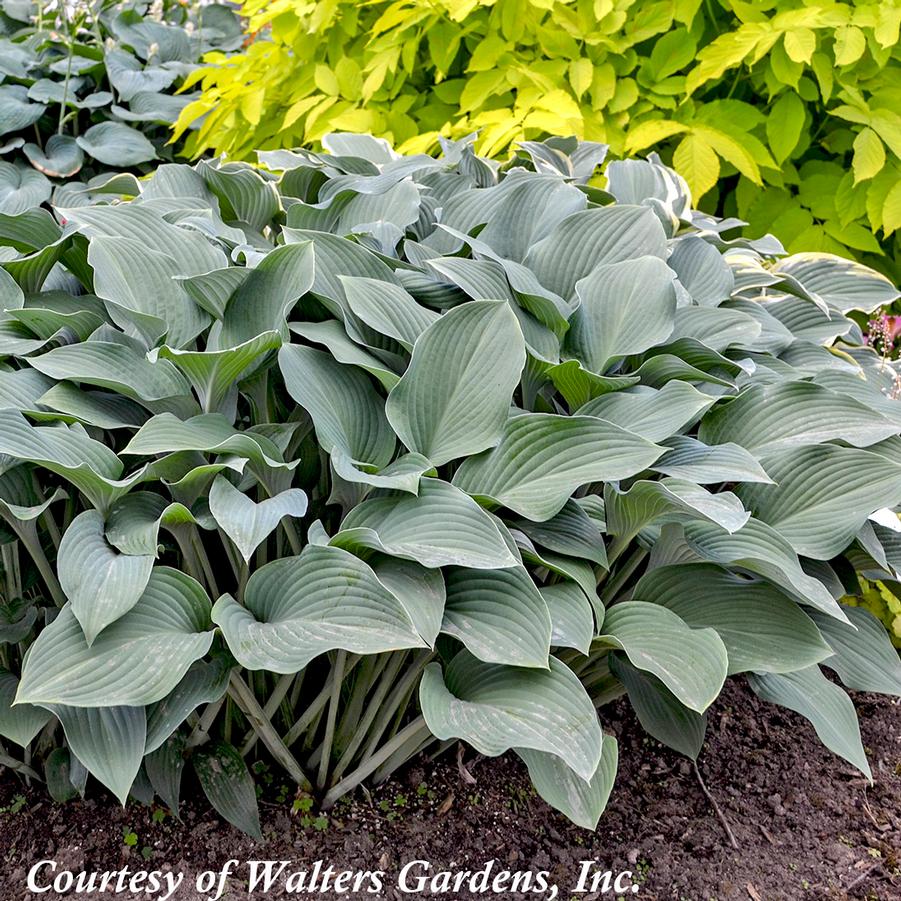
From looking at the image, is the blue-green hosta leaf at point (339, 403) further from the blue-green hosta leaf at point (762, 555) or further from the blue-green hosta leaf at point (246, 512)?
the blue-green hosta leaf at point (762, 555)

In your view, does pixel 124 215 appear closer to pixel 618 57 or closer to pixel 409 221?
pixel 409 221

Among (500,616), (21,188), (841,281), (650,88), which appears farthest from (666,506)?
(21,188)

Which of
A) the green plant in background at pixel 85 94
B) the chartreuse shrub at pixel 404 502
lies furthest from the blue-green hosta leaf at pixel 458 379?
the green plant in background at pixel 85 94

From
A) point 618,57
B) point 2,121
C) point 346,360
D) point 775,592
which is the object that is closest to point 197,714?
point 346,360

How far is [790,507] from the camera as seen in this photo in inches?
61.0

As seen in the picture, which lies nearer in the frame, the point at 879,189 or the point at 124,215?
the point at 124,215

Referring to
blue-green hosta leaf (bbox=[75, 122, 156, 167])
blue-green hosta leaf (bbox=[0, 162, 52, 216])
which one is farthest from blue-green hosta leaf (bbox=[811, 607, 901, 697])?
blue-green hosta leaf (bbox=[75, 122, 156, 167])

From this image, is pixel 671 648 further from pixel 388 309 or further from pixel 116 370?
pixel 116 370

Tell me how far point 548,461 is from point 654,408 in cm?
22

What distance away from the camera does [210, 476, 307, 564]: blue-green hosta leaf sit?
124 centimetres

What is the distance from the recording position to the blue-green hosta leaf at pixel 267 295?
1521 millimetres

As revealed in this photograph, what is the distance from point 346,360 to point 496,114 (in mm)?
1948

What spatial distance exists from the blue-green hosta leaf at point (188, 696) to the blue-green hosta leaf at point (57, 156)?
3.86 meters

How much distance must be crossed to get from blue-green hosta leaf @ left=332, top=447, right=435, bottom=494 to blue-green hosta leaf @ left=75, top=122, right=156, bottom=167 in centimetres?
372
